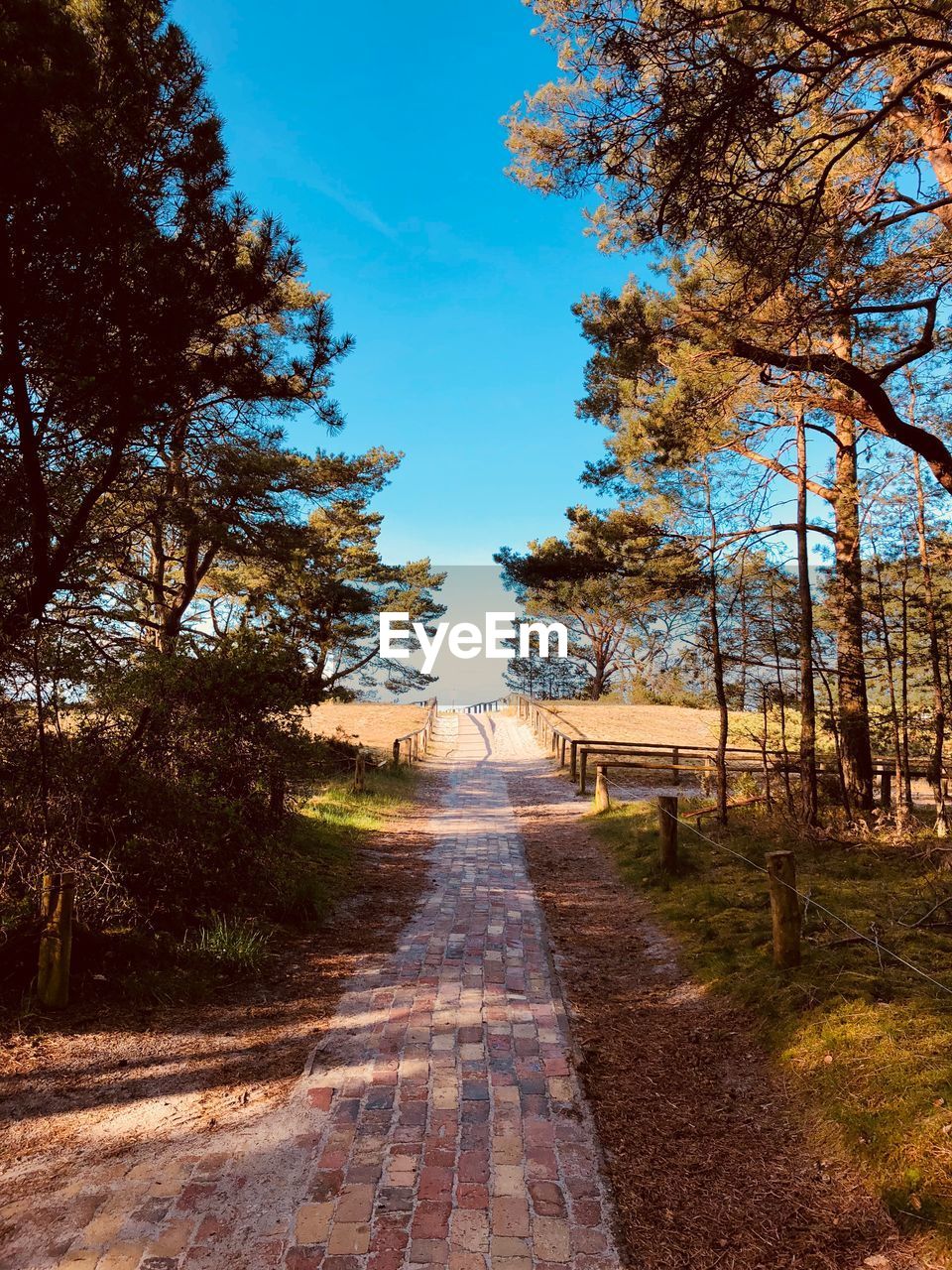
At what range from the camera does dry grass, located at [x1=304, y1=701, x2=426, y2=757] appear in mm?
27700

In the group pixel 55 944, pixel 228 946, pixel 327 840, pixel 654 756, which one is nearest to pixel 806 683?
pixel 327 840

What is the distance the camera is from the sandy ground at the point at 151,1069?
11.4ft

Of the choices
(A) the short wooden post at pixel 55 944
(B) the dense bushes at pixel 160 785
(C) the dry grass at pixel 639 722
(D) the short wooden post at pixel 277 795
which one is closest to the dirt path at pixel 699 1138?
(D) the short wooden post at pixel 277 795

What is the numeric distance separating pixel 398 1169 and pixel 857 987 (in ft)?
10.4

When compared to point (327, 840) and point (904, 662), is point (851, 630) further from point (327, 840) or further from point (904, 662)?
point (327, 840)

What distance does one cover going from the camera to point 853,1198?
310cm

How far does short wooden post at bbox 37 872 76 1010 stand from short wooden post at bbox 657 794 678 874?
587 cm

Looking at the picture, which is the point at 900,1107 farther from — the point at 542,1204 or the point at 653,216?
the point at 653,216

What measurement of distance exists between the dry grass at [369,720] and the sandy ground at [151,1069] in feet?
55.3

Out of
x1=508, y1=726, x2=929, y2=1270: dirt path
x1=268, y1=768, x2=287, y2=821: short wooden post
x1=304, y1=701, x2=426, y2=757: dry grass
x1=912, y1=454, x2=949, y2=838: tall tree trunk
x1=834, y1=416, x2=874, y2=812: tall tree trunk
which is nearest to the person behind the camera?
x1=508, y1=726, x2=929, y2=1270: dirt path

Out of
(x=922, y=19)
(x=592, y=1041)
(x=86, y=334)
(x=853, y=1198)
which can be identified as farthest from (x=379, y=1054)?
(x=922, y=19)

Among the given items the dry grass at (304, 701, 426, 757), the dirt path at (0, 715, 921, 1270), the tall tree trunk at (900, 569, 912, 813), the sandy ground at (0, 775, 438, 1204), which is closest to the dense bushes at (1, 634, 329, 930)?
the sandy ground at (0, 775, 438, 1204)

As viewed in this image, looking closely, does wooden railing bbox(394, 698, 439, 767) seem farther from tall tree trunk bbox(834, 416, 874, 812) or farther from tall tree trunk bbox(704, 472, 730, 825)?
tall tree trunk bbox(834, 416, 874, 812)

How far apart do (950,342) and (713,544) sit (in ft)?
12.2
